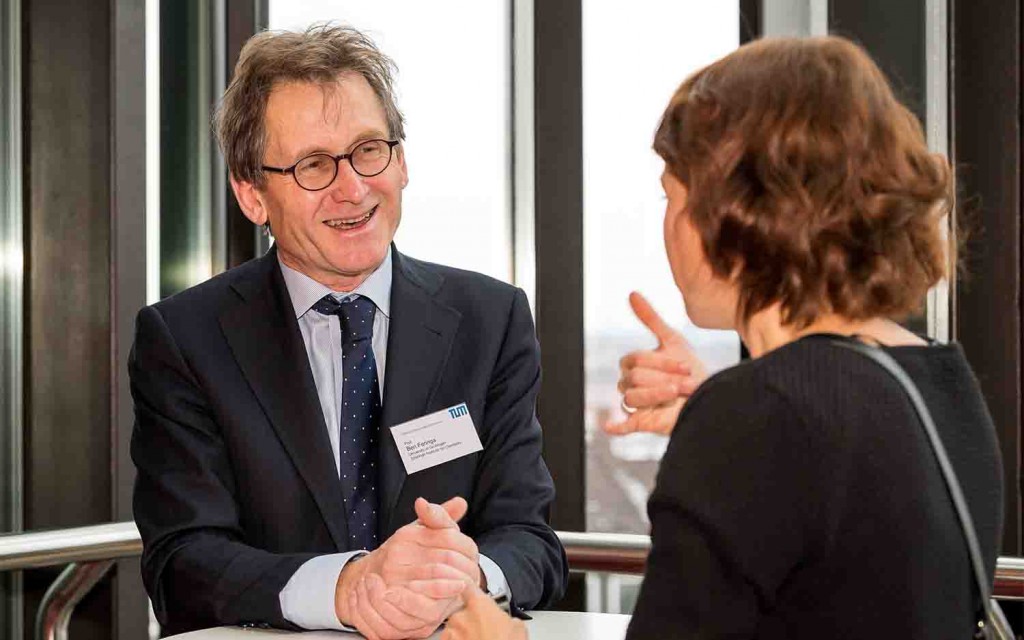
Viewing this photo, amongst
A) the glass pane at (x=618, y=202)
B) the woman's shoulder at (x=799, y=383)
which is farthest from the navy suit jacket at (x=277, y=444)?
the glass pane at (x=618, y=202)

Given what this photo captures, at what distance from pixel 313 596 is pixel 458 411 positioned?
466mm

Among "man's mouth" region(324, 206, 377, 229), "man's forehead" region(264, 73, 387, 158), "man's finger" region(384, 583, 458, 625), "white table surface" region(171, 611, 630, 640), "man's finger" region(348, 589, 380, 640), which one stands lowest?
"white table surface" region(171, 611, 630, 640)

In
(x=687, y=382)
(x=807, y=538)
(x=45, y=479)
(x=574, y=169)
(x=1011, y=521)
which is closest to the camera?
(x=807, y=538)

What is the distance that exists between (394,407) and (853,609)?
1.15m

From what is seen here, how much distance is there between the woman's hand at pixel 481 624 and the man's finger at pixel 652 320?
1.10 ft

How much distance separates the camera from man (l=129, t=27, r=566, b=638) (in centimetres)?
181

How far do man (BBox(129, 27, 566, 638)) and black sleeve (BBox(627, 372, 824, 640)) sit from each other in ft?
2.53

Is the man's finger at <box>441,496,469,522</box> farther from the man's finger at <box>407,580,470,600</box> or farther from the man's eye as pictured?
the man's eye

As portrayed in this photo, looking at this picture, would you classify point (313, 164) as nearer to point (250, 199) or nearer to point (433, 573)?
point (250, 199)

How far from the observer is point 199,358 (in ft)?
6.30

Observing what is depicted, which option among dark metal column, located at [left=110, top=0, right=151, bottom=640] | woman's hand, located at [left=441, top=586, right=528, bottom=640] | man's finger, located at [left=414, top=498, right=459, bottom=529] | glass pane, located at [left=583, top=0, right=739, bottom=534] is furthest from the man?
glass pane, located at [left=583, top=0, right=739, bottom=534]

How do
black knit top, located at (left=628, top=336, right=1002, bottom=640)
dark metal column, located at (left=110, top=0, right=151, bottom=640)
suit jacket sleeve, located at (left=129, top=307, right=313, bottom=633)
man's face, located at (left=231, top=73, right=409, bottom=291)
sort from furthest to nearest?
dark metal column, located at (left=110, top=0, right=151, bottom=640), man's face, located at (left=231, top=73, right=409, bottom=291), suit jacket sleeve, located at (left=129, top=307, right=313, bottom=633), black knit top, located at (left=628, top=336, right=1002, bottom=640)

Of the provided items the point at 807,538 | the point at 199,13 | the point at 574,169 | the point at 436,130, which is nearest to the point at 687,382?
the point at 807,538

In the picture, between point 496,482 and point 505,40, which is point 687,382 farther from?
point 505,40
